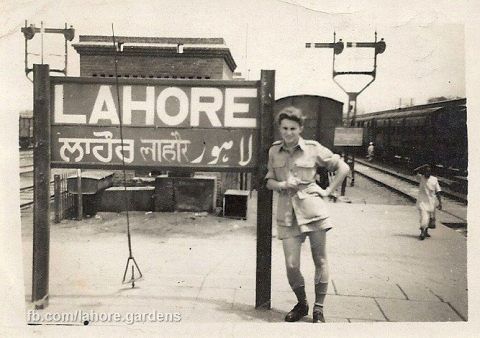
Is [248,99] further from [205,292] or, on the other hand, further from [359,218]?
[359,218]

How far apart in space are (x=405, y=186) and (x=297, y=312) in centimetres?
660

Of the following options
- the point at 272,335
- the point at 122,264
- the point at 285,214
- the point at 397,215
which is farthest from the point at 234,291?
the point at 397,215

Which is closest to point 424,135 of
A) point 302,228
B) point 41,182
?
point 302,228

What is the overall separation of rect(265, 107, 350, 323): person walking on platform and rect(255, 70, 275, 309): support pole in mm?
76

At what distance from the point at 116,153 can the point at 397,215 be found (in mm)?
4974

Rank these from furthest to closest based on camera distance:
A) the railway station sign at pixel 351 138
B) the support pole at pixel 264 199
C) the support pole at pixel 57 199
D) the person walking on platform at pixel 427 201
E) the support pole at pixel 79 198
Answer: the railway station sign at pixel 351 138, the support pole at pixel 79 198, the support pole at pixel 57 199, the person walking on platform at pixel 427 201, the support pole at pixel 264 199

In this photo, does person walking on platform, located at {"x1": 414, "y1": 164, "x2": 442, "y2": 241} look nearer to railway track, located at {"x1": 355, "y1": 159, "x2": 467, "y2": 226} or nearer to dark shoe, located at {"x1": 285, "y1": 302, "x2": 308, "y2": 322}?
railway track, located at {"x1": 355, "y1": 159, "x2": 467, "y2": 226}

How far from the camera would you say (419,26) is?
11.3 feet

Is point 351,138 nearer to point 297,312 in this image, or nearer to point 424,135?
point 424,135

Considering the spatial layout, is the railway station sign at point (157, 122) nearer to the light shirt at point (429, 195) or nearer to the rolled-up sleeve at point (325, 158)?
the rolled-up sleeve at point (325, 158)

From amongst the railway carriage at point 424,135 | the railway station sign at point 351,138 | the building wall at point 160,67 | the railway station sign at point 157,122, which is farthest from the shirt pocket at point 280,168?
the railway station sign at point 351,138

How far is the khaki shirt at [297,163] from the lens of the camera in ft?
9.66

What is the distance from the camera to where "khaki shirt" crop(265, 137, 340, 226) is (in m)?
2.94

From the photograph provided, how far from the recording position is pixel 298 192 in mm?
2926
